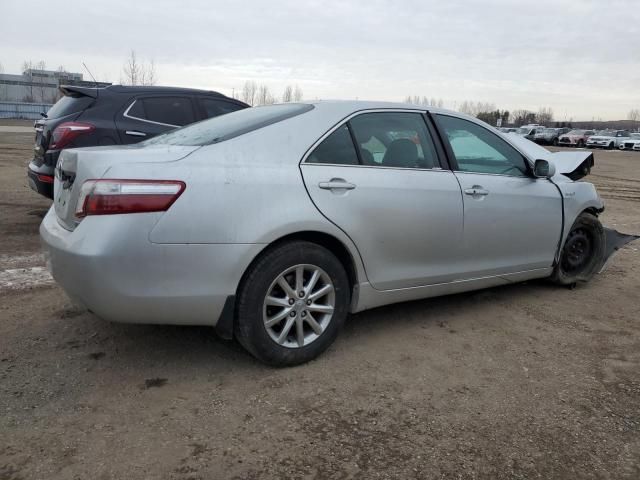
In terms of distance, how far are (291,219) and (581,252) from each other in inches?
130

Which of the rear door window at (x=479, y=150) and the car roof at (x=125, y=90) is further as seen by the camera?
the car roof at (x=125, y=90)

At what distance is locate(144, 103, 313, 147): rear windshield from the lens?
10.6ft

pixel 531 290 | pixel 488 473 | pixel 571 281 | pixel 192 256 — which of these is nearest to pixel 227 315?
pixel 192 256

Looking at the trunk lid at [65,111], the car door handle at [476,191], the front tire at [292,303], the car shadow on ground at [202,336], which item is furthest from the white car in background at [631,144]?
the front tire at [292,303]

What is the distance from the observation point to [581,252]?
507 centimetres

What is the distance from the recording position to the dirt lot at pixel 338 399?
237 centimetres

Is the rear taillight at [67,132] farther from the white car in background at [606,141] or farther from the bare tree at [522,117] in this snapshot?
the bare tree at [522,117]

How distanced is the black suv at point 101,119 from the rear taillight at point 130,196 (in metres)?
3.50

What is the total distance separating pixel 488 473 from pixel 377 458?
1.54 feet

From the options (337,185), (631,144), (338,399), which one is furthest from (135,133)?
(631,144)

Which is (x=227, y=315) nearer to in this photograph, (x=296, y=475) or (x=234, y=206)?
(x=234, y=206)

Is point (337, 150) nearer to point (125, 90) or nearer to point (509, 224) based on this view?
point (509, 224)

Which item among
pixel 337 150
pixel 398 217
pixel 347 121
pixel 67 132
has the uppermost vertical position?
pixel 347 121

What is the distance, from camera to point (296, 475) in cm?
227
